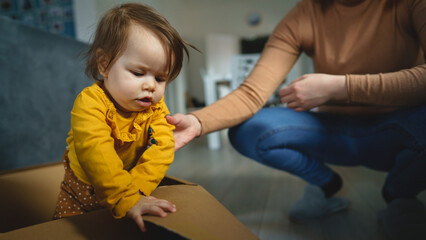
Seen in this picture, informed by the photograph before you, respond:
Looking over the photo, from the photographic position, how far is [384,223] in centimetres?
75

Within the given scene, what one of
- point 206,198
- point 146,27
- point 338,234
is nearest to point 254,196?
point 338,234

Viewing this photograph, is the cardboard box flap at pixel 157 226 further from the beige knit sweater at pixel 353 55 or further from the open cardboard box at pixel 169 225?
the beige knit sweater at pixel 353 55

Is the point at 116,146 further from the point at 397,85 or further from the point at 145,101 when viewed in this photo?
the point at 397,85

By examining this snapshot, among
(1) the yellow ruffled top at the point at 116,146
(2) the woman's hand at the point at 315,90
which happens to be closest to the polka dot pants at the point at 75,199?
(1) the yellow ruffled top at the point at 116,146

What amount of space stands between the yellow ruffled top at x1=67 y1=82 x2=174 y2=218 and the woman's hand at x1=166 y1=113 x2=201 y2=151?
2.1 inches

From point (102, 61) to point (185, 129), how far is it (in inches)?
9.9

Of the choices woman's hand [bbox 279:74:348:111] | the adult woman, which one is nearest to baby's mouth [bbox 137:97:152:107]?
the adult woman

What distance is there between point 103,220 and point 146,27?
317mm

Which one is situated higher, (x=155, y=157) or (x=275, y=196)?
(x=155, y=157)

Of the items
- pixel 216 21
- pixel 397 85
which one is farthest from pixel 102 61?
pixel 216 21

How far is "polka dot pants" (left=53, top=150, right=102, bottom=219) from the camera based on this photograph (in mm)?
554

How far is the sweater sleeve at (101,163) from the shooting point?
16.7 inches

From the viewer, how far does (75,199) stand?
566 mm

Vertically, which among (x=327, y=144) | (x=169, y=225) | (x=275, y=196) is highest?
(x=169, y=225)
